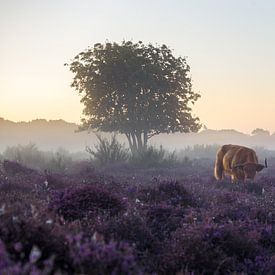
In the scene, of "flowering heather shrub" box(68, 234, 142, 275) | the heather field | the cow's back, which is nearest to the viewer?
"flowering heather shrub" box(68, 234, 142, 275)

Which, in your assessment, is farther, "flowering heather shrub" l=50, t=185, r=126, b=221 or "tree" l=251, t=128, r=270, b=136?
"tree" l=251, t=128, r=270, b=136

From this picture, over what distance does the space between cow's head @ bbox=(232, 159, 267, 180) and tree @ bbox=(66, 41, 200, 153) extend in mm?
18077

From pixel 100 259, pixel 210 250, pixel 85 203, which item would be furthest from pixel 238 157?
pixel 100 259

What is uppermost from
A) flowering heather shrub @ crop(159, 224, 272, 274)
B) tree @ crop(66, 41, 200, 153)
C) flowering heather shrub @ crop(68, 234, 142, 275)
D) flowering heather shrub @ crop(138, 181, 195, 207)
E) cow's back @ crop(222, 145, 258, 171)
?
tree @ crop(66, 41, 200, 153)

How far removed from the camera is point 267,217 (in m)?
8.36

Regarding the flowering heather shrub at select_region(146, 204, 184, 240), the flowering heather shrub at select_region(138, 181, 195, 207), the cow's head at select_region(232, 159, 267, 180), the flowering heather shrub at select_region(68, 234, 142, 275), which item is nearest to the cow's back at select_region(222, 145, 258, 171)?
the cow's head at select_region(232, 159, 267, 180)

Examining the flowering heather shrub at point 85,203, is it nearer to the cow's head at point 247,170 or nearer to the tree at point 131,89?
the cow's head at point 247,170

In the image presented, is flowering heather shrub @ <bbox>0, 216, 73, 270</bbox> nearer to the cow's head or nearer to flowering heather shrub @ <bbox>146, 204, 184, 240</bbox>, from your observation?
flowering heather shrub @ <bbox>146, 204, 184, 240</bbox>

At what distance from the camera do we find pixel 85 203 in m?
7.45

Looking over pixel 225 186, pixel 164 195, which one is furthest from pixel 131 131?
pixel 164 195

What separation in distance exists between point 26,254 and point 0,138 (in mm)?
121080

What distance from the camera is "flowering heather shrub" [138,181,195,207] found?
31.2ft

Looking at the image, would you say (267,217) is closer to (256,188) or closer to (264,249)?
(264,249)

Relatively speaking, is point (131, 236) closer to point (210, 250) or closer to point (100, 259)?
point (210, 250)
